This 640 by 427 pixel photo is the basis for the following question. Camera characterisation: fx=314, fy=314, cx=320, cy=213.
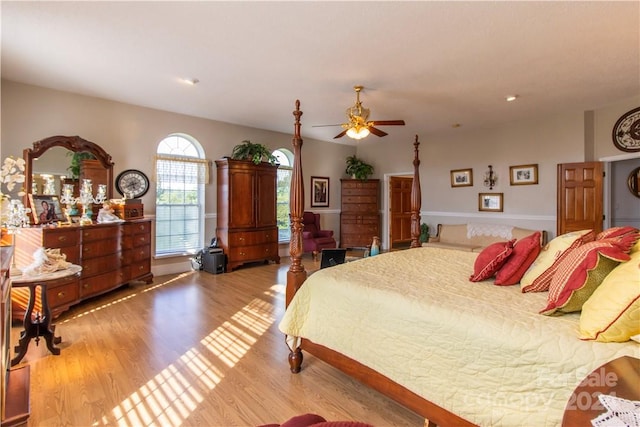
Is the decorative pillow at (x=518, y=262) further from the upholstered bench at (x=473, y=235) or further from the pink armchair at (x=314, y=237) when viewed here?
the pink armchair at (x=314, y=237)

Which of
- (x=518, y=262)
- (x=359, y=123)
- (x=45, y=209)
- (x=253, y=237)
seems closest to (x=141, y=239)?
(x=45, y=209)

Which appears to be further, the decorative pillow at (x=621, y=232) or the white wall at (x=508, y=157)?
the white wall at (x=508, y=157)

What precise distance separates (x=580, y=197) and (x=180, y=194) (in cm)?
668

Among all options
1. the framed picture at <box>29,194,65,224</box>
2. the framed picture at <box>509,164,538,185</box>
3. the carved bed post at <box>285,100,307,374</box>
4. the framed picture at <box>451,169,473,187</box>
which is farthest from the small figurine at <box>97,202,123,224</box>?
the framed picture at <box>509,164,538,185</box>

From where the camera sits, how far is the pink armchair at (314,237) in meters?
6.48

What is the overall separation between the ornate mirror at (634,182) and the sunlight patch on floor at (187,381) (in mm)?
→ 6967

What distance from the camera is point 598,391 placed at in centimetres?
88

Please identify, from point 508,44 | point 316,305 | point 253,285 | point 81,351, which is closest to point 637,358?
point 316,305

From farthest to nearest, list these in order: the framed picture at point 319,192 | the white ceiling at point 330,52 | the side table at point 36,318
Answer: the framed picture at point 319,192 < the white ceiling at point 330,52 < the side table at point 36,318

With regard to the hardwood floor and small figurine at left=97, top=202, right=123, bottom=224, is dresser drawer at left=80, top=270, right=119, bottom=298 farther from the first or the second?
small figurine at left=97, top=202, right=123, bottom=224

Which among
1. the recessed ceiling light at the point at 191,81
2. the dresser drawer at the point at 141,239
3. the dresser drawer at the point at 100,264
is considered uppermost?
the recessed ceiling light at the point at 191,81

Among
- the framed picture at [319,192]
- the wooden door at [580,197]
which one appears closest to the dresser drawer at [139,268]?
the framed picture at [319,192]

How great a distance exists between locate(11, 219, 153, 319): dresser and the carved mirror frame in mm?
749

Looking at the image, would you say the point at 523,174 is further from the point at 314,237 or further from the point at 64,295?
the point at 64,295
